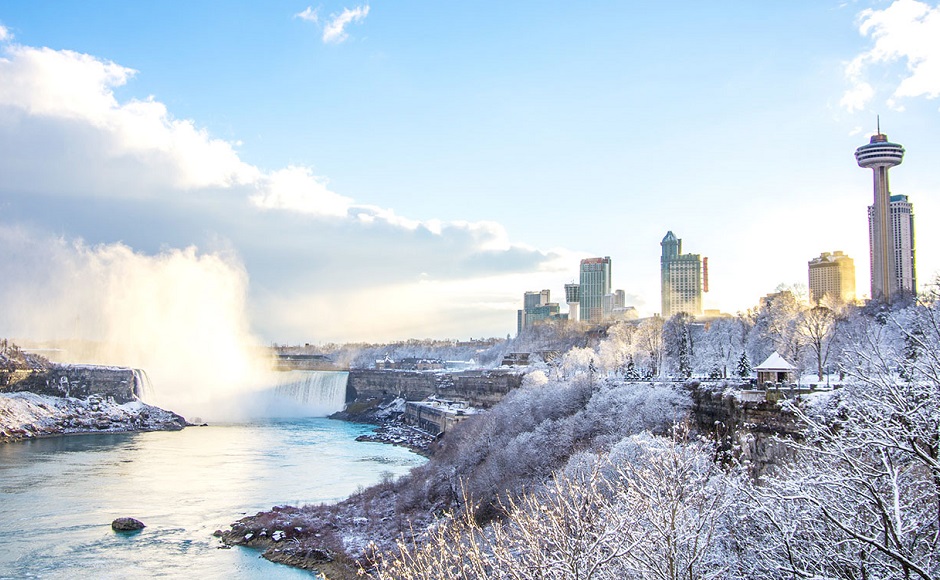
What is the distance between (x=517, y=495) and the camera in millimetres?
26219

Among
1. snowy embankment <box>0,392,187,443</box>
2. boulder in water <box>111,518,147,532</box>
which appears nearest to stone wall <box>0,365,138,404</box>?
snowy embankment <box>0,392,187,443</box>

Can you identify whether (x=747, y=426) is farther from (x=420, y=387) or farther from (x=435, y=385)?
(x=420, y=387)

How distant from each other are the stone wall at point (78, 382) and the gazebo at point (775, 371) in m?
70.0

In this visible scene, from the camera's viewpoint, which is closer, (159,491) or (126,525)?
(126,525)

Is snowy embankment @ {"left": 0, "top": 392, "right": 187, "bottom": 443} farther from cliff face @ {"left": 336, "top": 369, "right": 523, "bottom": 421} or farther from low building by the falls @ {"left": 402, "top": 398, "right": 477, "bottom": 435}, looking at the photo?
low building by the falls @ {"left": 402, "top": 398, "right": 477, "bottom": 435}

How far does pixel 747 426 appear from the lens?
2436cm

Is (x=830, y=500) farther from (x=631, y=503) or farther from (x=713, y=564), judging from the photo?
(x=713, y=564)

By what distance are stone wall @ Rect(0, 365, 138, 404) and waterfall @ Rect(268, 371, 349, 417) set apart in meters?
21.2

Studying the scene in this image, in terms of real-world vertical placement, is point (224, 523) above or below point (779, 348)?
below

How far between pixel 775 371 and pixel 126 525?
2883 centimetres

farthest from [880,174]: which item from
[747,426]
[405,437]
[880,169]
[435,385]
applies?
[747,426]

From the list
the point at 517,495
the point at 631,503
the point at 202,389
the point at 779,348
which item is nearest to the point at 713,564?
the point at 631,503

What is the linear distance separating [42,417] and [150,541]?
44.0m

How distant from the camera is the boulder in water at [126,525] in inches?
1140
